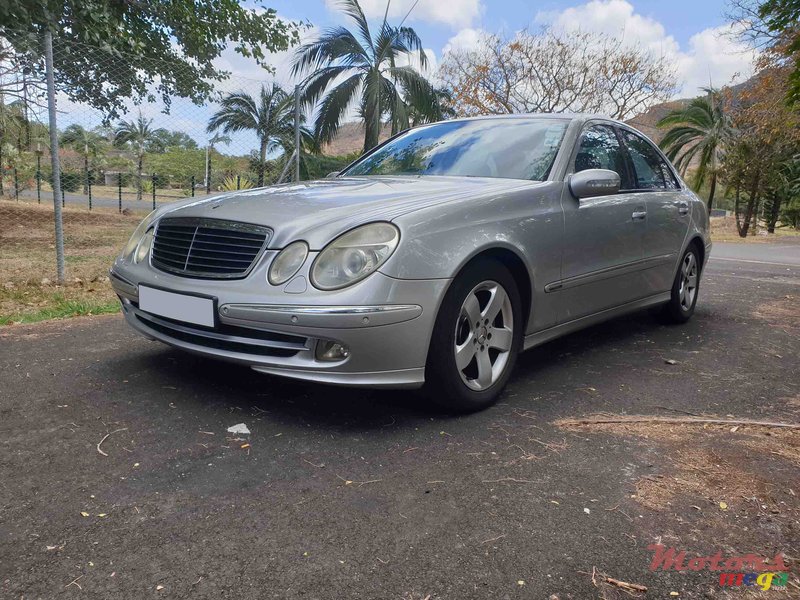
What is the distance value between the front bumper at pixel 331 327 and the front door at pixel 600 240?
1.08 meters

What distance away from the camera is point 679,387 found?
3.48 m

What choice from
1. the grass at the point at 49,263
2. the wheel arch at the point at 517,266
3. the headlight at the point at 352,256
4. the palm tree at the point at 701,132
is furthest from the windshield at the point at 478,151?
the palm tree at the point at 701,132

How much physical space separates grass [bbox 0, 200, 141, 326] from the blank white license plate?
2268 mm

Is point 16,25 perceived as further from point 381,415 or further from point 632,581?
point 632,581

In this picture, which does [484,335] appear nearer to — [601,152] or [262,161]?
[601,152]

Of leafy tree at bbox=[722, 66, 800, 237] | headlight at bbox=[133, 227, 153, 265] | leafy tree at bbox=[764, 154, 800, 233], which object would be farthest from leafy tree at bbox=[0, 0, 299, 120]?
leafy tree at bbox=[764, 154, 800, 233]

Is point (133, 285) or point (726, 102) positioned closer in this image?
point (133, 285)

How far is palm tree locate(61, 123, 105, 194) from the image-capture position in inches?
262

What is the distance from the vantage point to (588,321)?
12.3 feet

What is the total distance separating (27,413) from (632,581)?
254 centimetres

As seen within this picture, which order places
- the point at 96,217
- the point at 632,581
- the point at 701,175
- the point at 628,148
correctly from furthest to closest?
the point at 701,175 < the point at 96,217 < the point at 628,148 < the point at 632,581

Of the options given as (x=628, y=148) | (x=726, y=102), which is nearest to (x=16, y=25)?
(x=628, y=148)

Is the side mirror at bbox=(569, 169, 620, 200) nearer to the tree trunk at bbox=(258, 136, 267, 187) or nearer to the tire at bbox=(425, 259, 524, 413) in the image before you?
the tire at bbox=(425, 259, 524, 413)

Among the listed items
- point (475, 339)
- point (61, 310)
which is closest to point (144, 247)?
point (475, 339)
